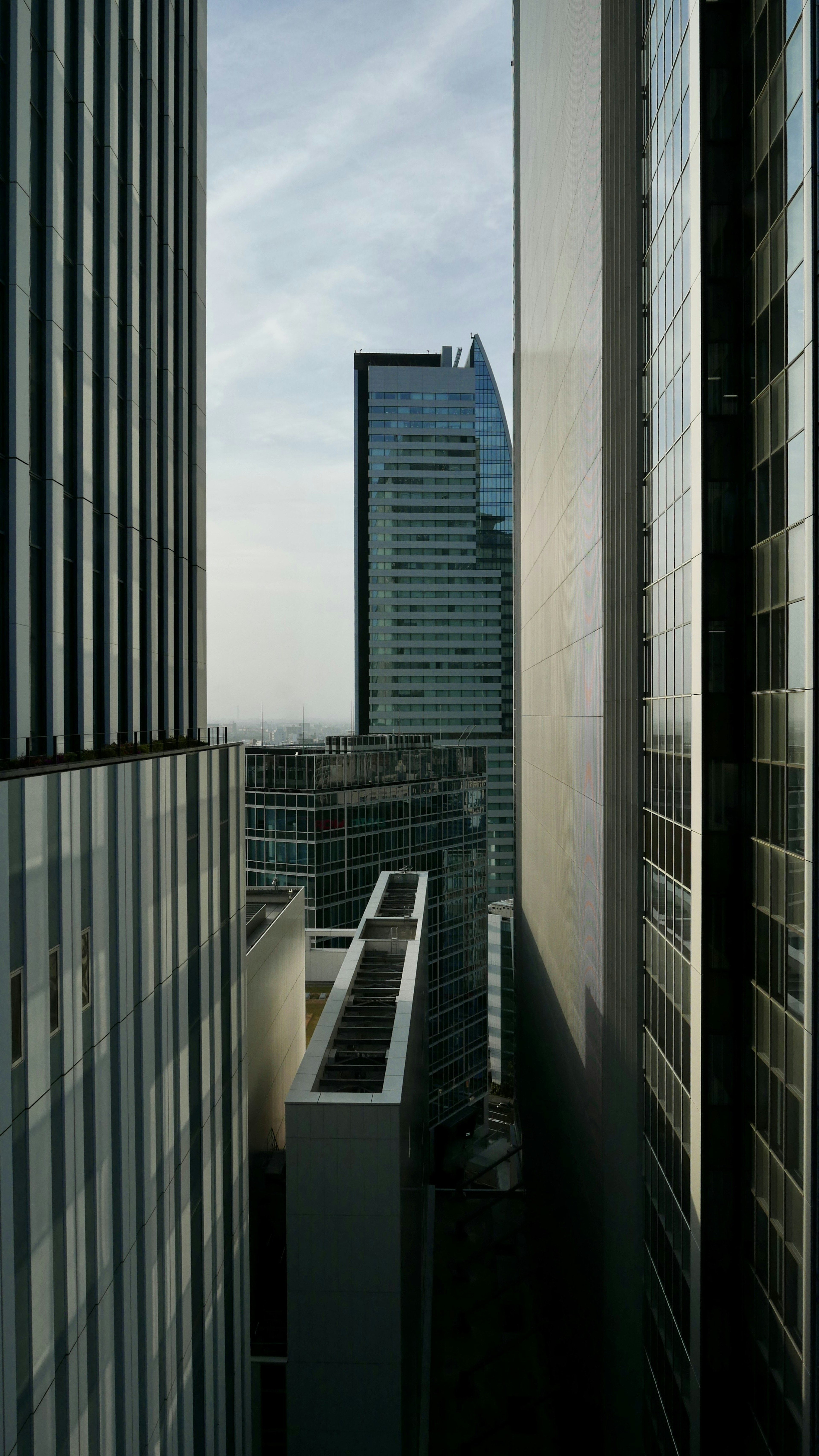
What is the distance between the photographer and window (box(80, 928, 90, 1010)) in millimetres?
10672

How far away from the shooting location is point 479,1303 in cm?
3722

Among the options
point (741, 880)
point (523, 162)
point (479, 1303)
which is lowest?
point (479, 1303)

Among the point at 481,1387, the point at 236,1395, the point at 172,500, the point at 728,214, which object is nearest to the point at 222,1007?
the point at 236,1395

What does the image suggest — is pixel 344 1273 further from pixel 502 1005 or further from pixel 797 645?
Answer: pixel 502 1005

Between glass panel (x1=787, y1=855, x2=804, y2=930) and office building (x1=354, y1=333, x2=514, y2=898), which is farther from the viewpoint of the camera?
office building (x1=354, y1=333, x2=514, y2=898)

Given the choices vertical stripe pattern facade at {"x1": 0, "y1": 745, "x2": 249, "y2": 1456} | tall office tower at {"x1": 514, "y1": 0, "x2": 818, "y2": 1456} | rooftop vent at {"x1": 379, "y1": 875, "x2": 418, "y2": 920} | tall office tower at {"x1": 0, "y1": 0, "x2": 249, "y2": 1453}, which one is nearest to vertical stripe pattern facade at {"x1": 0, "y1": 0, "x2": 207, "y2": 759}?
tall office tower at {"x1": 0, "y1": 0, "x2": 249, "y2": 1453}

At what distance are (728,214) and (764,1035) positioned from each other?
14.5 metres

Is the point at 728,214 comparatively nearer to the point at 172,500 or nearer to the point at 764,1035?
the point at 172,500

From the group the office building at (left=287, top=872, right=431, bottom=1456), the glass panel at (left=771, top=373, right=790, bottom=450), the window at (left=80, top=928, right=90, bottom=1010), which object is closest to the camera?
the window at (left=80, top=928, right=90, bottom=1010)

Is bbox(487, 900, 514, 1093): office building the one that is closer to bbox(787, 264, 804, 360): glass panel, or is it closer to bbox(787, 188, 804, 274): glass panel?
bbox(787, 264, 804, 360): glass panel

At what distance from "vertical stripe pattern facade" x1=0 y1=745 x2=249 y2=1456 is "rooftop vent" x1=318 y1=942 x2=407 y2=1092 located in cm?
361

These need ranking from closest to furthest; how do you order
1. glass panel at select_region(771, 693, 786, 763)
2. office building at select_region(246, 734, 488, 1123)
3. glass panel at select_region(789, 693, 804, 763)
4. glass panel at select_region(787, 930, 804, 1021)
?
glass panel at select_region(789, 693, 804, 763)
glass panel at select_region(787, 930, 804, 1021)
glass panel at select_region(771, 693, 786, 763)
office building at select_region(246, 734, 488, 1123)

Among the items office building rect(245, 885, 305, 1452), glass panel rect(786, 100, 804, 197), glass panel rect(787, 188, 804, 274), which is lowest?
office building rect(245, 885, 305, 1452)

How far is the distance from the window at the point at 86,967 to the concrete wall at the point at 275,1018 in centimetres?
1383
